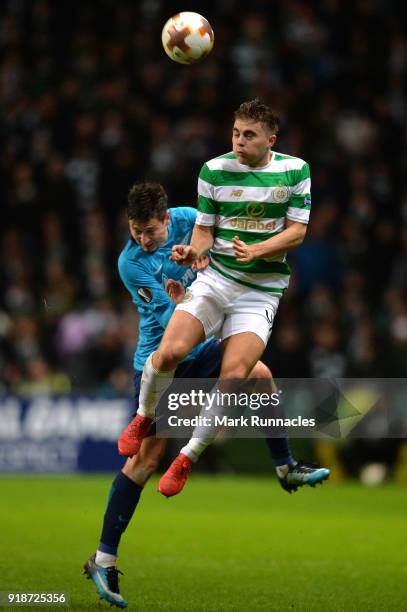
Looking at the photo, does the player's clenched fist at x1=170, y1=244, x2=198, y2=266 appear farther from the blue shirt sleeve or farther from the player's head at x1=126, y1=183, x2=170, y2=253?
the blue shirt sleeve

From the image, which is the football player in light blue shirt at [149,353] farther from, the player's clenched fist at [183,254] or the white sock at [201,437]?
the player's clenched fist at [183,254]

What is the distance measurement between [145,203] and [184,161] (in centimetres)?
924

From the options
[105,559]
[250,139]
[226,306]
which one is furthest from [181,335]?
[105,559]

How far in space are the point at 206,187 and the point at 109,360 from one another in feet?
28.3

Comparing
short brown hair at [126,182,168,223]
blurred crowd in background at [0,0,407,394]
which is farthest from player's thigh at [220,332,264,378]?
blurred crowd in background at [0,0,407,394]

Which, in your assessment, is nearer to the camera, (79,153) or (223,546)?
(223,546)

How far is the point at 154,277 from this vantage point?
7375 mm

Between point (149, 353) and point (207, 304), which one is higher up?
point (207, 304)

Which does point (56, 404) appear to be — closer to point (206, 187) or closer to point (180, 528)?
point (180, 528)

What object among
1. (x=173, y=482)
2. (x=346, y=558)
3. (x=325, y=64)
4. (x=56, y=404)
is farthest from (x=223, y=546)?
(x=325, y=64)

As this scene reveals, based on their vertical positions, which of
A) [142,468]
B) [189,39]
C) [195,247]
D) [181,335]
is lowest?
[142,468]

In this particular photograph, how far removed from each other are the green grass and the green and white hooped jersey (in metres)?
2.09

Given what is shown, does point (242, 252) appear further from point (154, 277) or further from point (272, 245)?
point (154, 277)

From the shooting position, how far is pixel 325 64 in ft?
55.9
